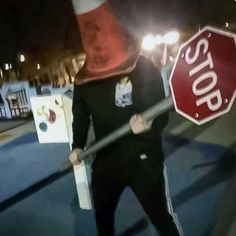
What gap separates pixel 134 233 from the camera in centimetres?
81

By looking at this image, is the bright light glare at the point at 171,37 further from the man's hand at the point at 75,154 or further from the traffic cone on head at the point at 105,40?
the man's hand at the point at 75,154

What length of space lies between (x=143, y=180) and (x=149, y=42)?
8.0 inches

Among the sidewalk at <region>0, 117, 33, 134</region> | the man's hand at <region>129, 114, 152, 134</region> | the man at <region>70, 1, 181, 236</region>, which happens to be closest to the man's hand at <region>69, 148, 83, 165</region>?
the man at <region>70, 1, 181, 236</region>

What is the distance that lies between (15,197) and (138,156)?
1.68ft

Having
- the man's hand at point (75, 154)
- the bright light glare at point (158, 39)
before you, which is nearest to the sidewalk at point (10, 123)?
the man's hand at point (75, 154)

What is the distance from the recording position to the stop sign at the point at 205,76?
518 millimetres

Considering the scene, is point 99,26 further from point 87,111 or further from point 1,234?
point 1,234

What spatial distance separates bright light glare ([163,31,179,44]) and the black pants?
164mm

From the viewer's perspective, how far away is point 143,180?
2.07ft

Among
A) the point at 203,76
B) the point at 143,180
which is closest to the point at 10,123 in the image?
the point at 143,180

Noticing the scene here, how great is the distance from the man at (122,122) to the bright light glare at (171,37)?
59 mm

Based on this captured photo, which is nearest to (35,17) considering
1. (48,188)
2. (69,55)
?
(69,55)

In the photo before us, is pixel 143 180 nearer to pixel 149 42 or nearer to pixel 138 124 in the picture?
pixel 138 124

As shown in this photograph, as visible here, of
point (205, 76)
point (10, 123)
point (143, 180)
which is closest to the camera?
point (205, 76)
